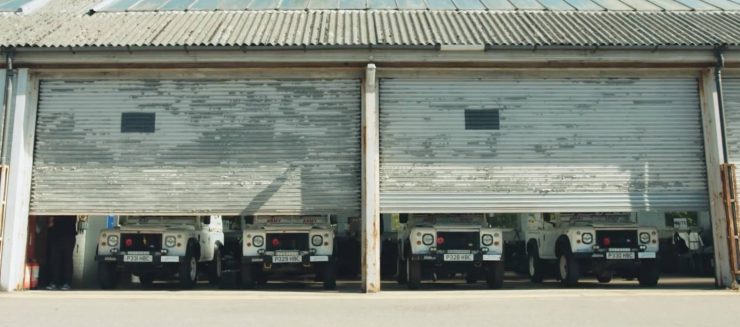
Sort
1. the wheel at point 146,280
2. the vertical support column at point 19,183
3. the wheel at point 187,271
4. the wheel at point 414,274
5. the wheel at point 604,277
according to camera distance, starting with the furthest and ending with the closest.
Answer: the wheel at point 146,280
the wheel at point 604,277
the wheel at point 187,271
the wheel at point 414,274
the vertical support column at point 19,183

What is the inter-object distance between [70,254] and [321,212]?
501cm

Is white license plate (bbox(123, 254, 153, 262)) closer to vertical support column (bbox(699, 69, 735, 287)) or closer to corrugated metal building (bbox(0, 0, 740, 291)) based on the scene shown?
corrugated metal building (bbox(0, 0, 740, 291))

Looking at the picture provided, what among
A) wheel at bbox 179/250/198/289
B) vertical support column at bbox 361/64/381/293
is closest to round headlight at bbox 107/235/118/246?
wheel at bbox 179/250/198/289

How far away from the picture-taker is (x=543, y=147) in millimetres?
10906

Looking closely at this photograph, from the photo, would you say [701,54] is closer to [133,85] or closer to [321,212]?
[321,212]

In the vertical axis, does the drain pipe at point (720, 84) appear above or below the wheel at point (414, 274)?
above

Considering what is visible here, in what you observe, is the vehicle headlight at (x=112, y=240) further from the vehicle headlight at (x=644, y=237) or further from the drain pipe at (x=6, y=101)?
the vehicle headlight at (x=644, y=237)

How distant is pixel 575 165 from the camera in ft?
35.7

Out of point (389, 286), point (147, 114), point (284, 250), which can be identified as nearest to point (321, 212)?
point (284, 250)

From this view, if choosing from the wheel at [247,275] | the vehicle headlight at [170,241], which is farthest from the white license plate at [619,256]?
the vehicle headlight at [170,241]

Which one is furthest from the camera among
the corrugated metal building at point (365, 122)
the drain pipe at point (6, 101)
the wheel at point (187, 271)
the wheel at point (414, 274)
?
the wheel at point (187, 271)

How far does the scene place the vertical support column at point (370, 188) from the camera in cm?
1030

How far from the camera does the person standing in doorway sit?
11.1 m

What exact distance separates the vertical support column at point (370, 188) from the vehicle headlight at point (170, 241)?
364 centimetres
